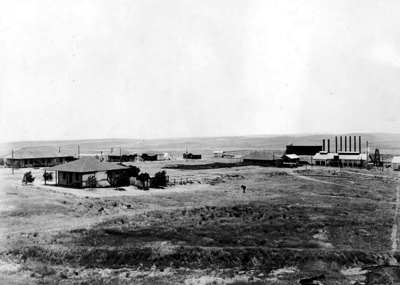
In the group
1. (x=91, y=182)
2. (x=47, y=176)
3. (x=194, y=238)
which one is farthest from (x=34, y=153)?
(x=194, y=238)

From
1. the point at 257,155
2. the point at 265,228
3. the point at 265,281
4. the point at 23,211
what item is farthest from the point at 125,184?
the point at 257,155

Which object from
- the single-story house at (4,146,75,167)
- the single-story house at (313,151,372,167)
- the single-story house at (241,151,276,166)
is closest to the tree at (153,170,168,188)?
the single-story house at (4,146,75,167)

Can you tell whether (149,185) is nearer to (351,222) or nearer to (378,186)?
(351,222)

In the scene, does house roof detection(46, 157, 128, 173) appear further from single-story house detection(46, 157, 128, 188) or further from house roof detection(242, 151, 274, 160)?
house roof detection(242, 151, 274, 160)

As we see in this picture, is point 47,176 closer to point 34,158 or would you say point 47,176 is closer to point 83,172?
point 83,172

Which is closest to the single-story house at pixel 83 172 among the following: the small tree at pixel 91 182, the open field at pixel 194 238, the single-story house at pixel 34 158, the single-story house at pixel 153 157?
the small tree at pixel 91 182

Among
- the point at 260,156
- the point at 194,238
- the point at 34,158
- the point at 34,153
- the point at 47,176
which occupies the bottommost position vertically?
the point at 194,238

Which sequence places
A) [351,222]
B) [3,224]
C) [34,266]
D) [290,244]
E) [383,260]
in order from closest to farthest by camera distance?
1. [34,266]
2. [383,260]
3. [290,244]
4. [3,224]
5. [351,222]
